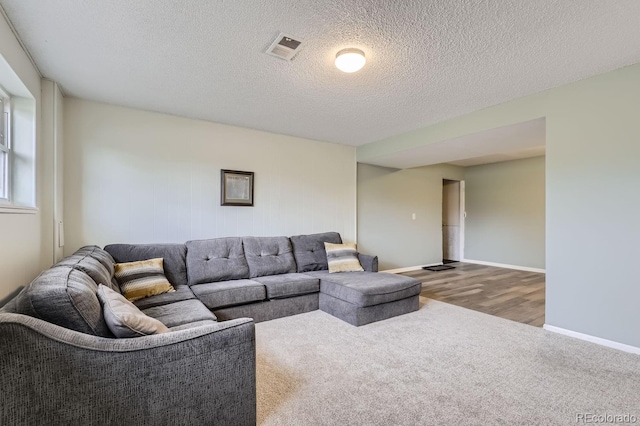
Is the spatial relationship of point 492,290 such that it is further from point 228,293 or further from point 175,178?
point 175,178

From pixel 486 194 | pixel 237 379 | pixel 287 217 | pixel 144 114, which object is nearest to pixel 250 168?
pixel 287 217

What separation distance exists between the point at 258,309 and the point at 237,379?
68.1 inches

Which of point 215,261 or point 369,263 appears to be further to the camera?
point 369,263

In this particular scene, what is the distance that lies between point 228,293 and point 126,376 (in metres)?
1.75

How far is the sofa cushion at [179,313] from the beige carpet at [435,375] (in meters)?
0.58

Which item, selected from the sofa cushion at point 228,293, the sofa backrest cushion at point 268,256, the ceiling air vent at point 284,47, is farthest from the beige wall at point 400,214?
the ceiling air vent at point 284,47

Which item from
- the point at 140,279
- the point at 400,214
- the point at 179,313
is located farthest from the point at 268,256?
the point at 400,214

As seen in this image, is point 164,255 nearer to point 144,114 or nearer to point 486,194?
point 144,114

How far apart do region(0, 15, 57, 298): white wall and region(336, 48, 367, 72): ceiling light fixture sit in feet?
6.93

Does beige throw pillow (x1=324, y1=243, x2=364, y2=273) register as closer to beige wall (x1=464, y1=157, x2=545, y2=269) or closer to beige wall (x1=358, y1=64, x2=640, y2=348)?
beige wall (x1=358, y1=64, x2=640, y2=348)

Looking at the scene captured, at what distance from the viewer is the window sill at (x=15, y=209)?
181cm

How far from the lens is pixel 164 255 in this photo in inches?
127

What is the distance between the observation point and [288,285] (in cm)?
331

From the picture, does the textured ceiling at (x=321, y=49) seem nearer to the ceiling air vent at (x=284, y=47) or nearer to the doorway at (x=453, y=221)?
the ceiling air vent at (x=284, y=47)
